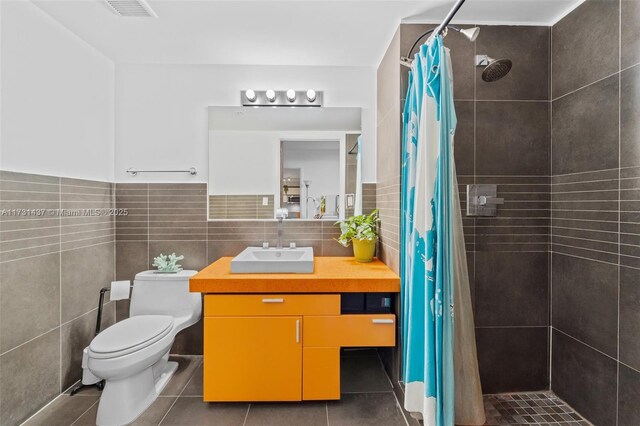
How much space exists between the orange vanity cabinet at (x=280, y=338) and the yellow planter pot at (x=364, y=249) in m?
0.47

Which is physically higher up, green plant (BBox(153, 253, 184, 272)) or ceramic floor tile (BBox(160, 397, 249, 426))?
green plant (BBox(153, 253, 184, 272))

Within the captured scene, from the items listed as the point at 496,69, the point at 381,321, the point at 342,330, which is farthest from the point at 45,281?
the point at 496,69

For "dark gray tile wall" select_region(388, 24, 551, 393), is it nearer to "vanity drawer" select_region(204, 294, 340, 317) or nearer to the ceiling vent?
"vanity drawer" select_region(204, 294, 340, 317)

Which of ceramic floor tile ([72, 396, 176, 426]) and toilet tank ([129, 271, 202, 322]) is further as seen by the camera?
toilet tank ([129, 271, 202, 322])

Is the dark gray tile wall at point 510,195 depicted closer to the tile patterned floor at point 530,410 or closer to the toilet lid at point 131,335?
the tile patterned floor at point 530,410

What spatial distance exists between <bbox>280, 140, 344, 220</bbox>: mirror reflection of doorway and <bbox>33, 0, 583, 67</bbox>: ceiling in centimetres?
68

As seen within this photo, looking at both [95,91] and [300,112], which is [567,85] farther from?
[95,91]

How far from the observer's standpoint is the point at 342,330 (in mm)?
1805

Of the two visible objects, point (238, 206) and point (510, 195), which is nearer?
point (510, 195)

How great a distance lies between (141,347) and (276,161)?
1.53 metres

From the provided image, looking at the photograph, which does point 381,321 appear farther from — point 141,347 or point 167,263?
point 167,263

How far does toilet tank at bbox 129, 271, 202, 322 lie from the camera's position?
225 centimetres

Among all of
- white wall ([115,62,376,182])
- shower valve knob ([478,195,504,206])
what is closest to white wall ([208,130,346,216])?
white wall ([115,62,376,182])

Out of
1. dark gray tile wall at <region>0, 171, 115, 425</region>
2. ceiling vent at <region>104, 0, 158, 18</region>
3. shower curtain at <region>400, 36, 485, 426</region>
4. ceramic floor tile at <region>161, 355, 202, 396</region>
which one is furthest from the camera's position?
ceramic floor tile at <region>161, 355, 202, 396</region>
